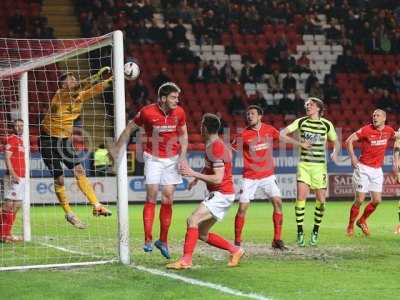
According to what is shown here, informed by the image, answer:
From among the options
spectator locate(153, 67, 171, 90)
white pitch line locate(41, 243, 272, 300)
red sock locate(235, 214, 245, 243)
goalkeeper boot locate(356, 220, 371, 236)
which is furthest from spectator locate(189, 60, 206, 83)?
white pitch line locate(41, 243, 272, 300)

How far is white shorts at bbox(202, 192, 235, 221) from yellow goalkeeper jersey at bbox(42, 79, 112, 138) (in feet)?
11.9

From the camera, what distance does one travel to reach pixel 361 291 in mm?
7945

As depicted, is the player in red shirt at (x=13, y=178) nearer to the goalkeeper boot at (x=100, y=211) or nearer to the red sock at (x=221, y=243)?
the goalkeeper boot at (x=100, y=211)

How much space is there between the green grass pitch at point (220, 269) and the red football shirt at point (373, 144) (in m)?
1.30

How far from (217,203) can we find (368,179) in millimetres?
5518

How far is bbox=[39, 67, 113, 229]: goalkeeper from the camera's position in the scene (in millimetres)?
12414

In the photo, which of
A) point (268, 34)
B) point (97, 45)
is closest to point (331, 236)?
point (97, 45)

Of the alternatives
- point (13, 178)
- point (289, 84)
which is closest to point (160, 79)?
point (289, 84)

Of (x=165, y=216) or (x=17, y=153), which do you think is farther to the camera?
(x=17, y=153)

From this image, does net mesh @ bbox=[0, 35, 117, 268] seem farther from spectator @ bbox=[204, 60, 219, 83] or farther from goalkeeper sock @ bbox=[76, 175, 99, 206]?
spectator @ bbox=[204, 60, 219, 83]

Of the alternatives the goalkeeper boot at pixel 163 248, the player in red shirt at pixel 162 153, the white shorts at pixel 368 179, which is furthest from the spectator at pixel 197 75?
the goalkeeper boot at pixel 163 248

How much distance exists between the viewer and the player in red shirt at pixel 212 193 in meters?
9.43

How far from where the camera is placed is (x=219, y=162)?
371 inches

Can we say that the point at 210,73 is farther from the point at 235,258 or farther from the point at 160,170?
the point at 235,258
